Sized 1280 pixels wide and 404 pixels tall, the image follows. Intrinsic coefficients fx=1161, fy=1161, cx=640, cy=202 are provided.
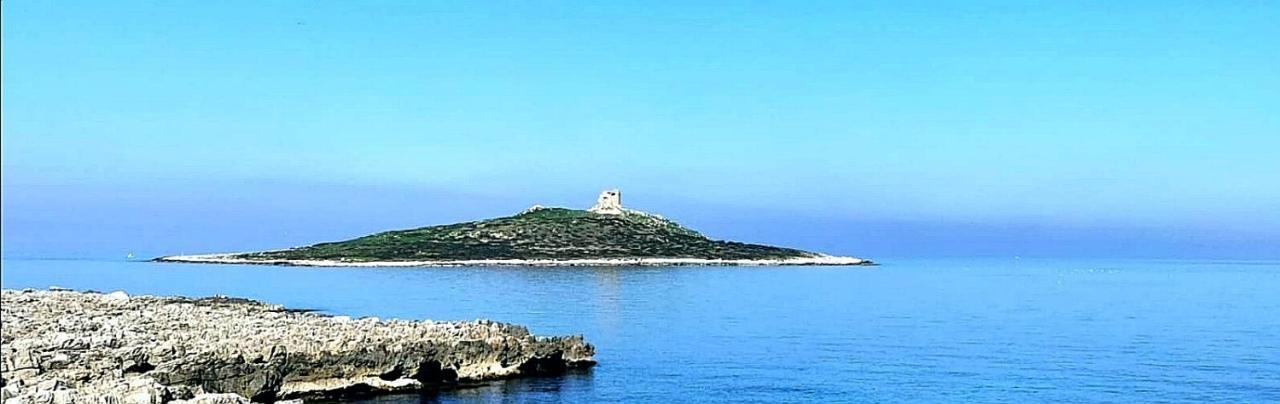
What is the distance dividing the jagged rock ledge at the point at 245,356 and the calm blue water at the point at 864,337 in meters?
1.82

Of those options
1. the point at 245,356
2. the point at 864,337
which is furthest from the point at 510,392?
the point at 864,337

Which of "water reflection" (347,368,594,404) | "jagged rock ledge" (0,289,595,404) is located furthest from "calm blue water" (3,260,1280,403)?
"jagged rock ledge" (0,289,595,404)

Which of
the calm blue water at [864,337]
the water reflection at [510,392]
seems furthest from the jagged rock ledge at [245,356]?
the calm blue water at [864,337]

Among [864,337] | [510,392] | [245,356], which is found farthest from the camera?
[864,337]

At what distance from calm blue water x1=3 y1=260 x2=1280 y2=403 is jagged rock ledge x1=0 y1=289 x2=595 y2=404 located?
1.82 m

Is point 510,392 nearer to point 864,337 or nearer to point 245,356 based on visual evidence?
point 245,356

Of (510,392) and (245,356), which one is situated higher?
(245,356)

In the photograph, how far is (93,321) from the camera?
140 ft

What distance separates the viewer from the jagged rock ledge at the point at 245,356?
26.0 metres

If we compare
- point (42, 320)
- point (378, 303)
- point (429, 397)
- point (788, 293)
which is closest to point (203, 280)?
point (378, 303)

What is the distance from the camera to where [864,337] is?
192 feet

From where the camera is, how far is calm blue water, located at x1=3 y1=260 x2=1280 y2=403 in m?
38.4

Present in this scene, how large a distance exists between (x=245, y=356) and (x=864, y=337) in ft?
113

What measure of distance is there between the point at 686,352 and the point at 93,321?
2332cm
